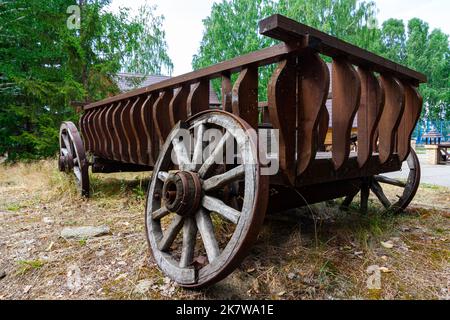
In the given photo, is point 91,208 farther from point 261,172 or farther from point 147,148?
point 261,172

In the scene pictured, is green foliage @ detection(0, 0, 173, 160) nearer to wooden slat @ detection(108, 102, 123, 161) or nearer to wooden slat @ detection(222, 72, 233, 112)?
wooden slat @ detection(108, 102, 123, 161)

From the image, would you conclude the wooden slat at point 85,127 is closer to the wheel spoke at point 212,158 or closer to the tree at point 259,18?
the wheel spoke at point 212,158

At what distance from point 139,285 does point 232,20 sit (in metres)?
26.2

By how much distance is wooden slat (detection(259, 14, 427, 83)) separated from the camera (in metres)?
1.19

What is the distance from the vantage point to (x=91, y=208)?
3023 millimetres

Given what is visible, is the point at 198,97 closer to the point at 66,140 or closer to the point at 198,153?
the point at 198,153

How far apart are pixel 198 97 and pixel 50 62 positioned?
7642mm

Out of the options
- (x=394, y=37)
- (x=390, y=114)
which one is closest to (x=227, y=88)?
(x=390, y=114)

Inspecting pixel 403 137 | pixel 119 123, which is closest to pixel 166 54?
pixel 119 123

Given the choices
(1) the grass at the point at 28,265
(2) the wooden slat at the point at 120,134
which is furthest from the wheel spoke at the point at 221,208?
(2) the wooden slat at the point at 120,134

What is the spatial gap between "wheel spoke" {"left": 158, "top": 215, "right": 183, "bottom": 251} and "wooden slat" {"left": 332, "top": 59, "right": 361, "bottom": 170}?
863 mm

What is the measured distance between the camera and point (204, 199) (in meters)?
1.38

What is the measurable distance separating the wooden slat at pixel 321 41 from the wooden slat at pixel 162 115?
4.07ft

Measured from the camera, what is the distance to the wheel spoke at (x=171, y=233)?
4.85ft
